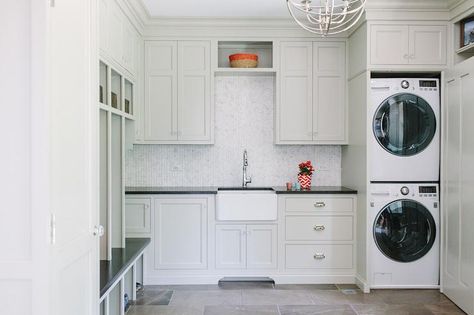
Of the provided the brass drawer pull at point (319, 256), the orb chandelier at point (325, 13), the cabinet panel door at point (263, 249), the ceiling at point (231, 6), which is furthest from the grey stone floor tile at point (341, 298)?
the ceiling at point (231, 6)

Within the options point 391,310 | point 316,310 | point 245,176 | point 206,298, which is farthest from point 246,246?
point 391,310

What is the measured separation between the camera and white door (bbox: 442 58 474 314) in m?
3.35

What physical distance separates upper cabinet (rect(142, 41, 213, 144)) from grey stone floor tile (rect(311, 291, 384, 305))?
194 centimetres

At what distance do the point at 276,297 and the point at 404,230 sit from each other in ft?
4.41

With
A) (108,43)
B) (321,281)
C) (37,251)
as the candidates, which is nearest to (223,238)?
(321,281)

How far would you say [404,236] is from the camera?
12.9ft

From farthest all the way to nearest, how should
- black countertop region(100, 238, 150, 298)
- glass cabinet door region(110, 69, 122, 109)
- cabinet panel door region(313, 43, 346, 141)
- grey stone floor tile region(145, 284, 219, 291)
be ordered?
cabinet panel door region(313, 43, 346, 141) < grey stone floor tile region(145, 284, 219, 291) < glass cabinet door region(110, 69, 122, 109) < black countertop region(100, 238, 150, 298)

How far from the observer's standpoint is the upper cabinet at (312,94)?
4383mm

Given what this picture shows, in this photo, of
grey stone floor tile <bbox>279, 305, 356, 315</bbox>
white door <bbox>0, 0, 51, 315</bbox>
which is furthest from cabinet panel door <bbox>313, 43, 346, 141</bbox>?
white door <bbox>0, 0, 51, 315</bbox>

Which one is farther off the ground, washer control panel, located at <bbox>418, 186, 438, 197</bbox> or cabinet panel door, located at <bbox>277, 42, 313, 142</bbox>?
cabinet panel door, located at <bbox>277, 42, 313, 142</bbox>

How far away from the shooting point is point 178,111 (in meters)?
4.35

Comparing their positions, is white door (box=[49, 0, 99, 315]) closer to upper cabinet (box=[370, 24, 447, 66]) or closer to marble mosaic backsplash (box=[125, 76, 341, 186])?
marble mosaic backsplash (box=[125, 76, 341, 186])

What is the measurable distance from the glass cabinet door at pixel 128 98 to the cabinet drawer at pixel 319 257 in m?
2.04

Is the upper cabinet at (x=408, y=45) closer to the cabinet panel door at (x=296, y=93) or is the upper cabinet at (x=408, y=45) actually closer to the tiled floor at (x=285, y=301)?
the cabinet panel door at (x=296, y=93)
